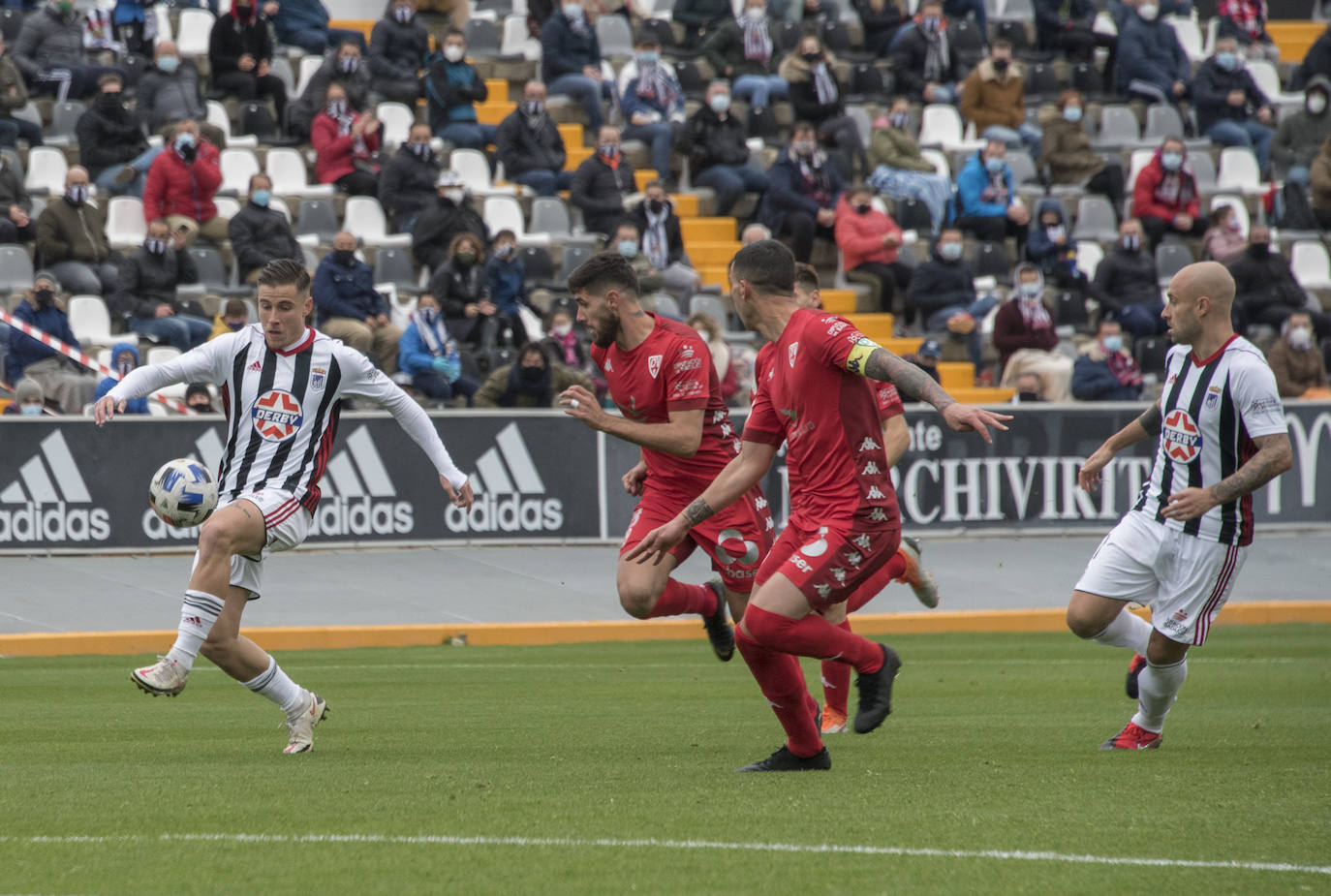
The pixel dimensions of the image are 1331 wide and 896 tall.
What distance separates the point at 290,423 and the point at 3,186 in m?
12.4

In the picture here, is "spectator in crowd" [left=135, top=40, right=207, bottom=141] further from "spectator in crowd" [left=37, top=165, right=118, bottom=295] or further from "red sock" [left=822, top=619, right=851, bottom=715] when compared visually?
"red sock" [left=822, top=619, right=851, bottom=715]

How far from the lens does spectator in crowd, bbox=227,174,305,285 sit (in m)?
18.9

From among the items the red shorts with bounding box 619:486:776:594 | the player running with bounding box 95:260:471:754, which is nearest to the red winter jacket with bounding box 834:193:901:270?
the red shorts with bounding box 619:486:776:594

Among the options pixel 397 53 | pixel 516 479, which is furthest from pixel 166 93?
pixel 516 479

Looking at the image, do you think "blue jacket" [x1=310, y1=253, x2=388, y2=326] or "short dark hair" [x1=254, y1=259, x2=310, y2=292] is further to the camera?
"blue jacket" [x1=310, y1=253, x2=388, y2=326]

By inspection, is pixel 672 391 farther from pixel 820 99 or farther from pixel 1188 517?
pixel 820 99

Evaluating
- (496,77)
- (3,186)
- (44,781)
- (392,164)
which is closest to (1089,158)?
(496,77)

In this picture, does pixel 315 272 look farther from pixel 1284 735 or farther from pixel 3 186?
pixel 1284 735

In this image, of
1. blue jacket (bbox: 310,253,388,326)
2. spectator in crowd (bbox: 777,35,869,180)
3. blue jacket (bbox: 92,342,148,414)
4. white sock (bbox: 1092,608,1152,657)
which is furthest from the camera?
spectator in crowd (bbox: 777,35,869,180)

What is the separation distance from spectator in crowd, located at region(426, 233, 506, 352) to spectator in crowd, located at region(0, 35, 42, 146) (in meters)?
5.20

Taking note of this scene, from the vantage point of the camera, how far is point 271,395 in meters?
7.97

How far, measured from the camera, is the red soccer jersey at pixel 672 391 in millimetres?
8992

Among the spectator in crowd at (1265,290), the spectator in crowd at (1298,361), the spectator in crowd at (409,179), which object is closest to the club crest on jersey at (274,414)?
the spectator in crowd at (409,179)

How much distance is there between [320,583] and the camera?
15.2 m
